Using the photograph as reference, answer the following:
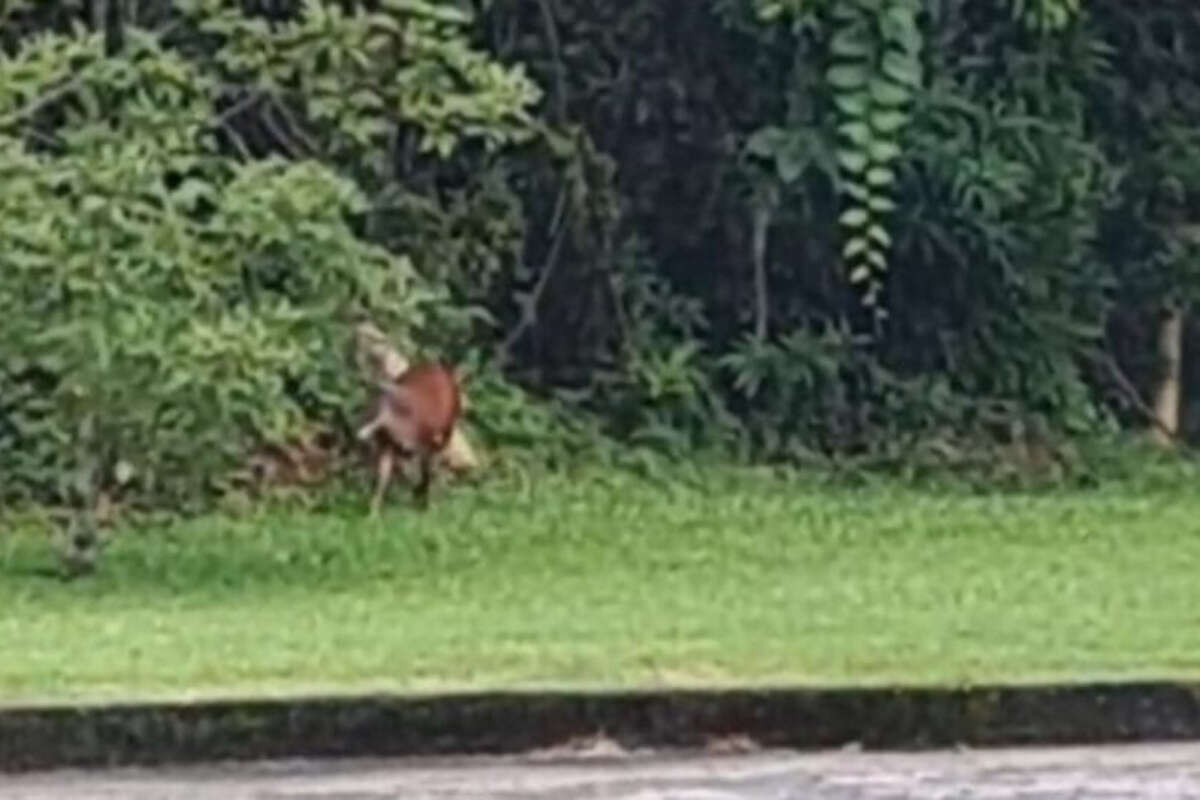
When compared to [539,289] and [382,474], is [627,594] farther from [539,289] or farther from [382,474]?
[539,289]

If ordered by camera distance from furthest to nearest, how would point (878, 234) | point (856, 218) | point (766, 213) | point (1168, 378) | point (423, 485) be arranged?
point (1168, 378)
point (766, 213)
point (878, 234)
point (856, 218)
point (423, 485)

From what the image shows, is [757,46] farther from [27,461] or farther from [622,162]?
[27,461]

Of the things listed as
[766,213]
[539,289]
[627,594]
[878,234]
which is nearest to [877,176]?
[878,234]

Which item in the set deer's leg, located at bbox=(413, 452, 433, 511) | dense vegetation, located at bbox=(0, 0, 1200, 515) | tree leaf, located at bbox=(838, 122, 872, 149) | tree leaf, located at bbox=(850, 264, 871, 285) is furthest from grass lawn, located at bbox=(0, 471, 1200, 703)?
tree leaf, located at bbox=(838, 122, 872, 149)

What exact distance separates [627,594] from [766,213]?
478 centimetres

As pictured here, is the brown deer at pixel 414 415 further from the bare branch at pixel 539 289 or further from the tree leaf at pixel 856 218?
the tree leaf at pixel 856 218

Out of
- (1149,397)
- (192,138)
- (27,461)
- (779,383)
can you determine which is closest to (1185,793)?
Answer: (192,138)

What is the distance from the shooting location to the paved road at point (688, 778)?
787 cm

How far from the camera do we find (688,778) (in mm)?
8133

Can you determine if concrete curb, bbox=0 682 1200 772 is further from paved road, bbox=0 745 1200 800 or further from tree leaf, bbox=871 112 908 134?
tree leaf, bbox=871 112 908 134

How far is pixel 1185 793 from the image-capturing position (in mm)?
7836

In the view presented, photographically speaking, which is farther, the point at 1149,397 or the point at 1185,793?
the point at 1149,397

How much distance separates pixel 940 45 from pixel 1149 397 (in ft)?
6.61

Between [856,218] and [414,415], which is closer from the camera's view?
[414,415]
